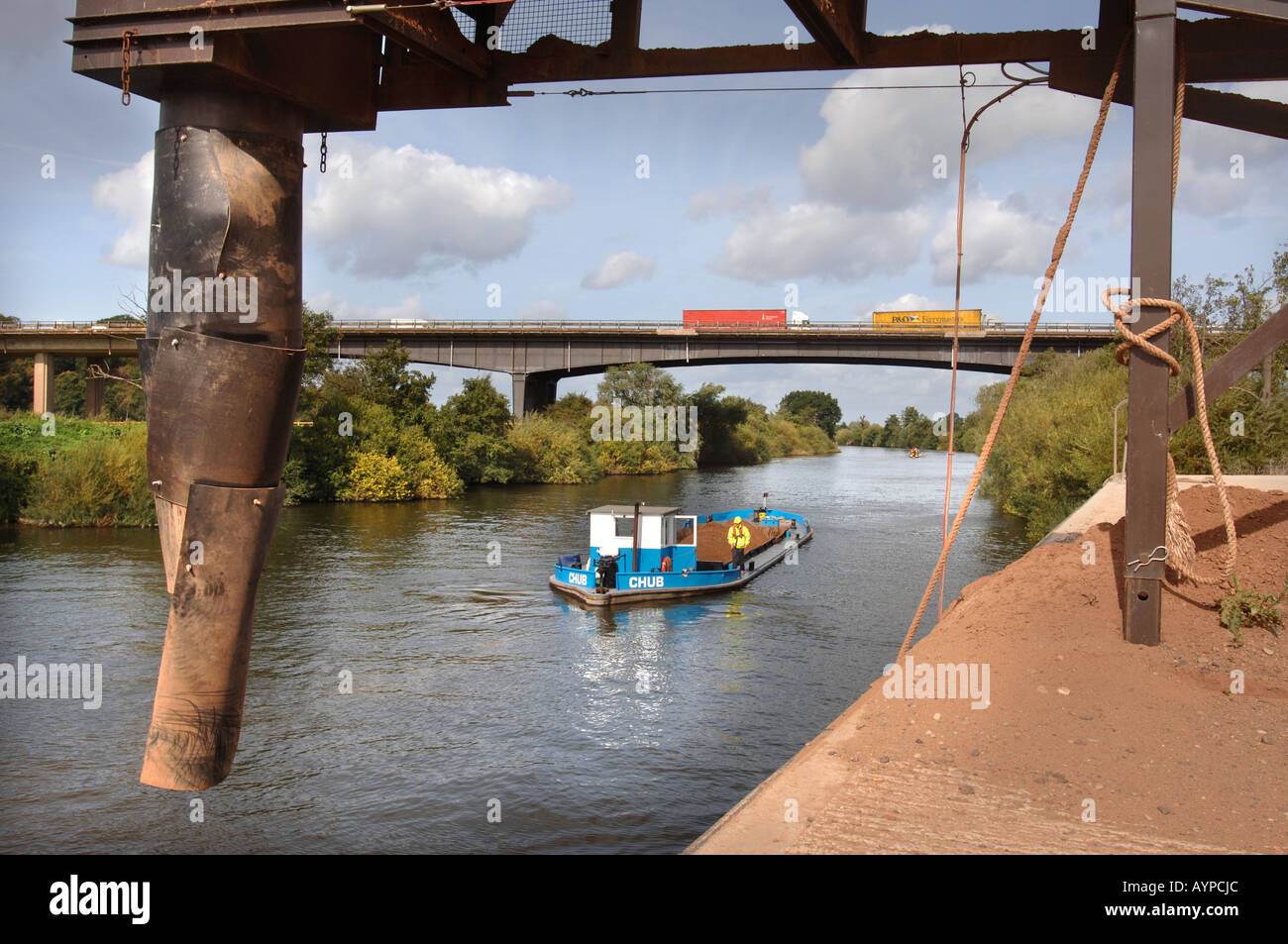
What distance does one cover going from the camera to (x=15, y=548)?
109 feet

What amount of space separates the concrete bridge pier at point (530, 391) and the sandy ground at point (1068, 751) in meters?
66.1

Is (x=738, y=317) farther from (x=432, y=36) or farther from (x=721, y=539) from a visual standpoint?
(x=432, y=36)

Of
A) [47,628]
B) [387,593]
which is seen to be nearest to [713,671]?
[387,593]

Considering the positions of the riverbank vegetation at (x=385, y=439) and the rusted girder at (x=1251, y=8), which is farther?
the riverbank vegetation at (x=385, y=439)

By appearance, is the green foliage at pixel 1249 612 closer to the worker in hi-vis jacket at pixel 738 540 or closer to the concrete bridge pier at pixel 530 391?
the worker in hi-vis jacket at pixel 738 540

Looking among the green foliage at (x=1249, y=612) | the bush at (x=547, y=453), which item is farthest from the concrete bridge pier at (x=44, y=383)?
the green foliage at (x=1249, y=612)

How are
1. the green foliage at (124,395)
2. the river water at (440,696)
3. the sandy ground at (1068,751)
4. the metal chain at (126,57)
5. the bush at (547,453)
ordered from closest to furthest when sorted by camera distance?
the metal chain at (126,57) < the sandy ground at (1068,751) < the river water at (440,696) < the bush at (547,453) < the green foliage at (124,395)

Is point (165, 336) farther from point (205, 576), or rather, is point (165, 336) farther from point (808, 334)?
point (808, 334)

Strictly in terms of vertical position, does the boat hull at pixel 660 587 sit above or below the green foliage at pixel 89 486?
below

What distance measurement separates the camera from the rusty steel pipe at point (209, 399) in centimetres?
463

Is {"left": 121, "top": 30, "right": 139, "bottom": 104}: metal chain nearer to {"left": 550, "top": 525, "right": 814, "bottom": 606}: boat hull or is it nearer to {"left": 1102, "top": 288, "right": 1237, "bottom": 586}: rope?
{"left": 1102, "top": 288, "right": 1237, "bottom": 586}: rope

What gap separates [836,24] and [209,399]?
4721 mm

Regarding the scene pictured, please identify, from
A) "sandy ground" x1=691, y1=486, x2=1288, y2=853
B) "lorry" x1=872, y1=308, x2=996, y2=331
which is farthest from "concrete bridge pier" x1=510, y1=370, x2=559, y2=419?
"sandy ground" x1=691, y1=486, x2=1288, y2=853

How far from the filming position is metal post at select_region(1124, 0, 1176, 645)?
22.6 ft
